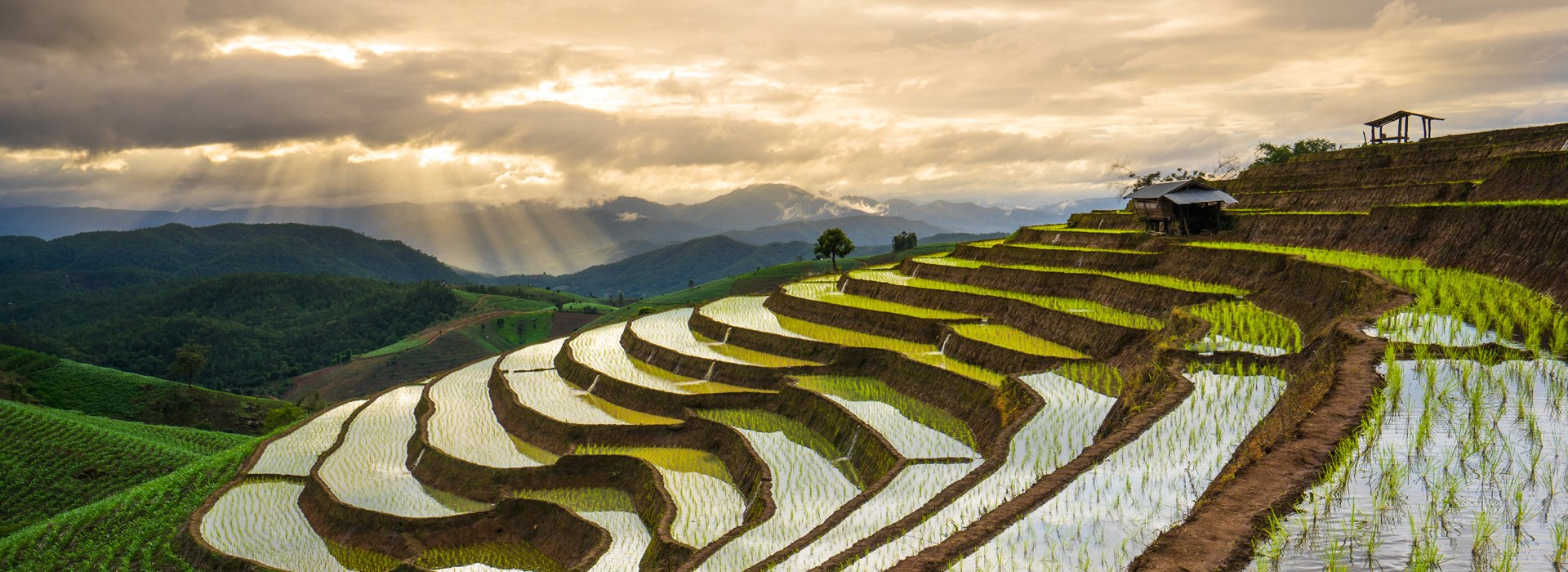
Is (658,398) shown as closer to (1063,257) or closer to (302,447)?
(302,447)

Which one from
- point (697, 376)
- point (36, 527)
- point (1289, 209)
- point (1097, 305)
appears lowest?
point (36, 527)

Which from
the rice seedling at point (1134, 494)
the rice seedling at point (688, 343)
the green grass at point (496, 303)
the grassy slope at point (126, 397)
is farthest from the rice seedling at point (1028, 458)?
the green grass at point (496, 303)

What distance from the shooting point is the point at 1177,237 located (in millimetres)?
28000

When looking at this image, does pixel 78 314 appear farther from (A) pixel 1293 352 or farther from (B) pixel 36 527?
(A) pixel 1293 352

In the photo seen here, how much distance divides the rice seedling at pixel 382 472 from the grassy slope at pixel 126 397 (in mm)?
42714

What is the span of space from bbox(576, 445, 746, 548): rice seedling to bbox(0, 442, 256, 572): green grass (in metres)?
9.47

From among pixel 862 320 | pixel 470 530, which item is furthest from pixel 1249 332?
pixel 470 530

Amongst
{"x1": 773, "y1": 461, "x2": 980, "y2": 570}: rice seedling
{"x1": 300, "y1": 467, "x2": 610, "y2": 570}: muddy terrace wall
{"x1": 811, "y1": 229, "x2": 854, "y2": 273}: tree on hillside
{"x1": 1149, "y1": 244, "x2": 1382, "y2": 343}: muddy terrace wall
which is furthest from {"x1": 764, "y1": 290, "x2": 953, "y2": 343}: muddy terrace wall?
{"x1": 811, "y1": 229, "x2": 854, "y2": 273}: tree on hillside

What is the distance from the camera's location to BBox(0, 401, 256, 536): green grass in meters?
33.1

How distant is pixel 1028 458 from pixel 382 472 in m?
16.8

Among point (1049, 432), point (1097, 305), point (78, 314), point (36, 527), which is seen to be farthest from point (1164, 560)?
point (78, 314)

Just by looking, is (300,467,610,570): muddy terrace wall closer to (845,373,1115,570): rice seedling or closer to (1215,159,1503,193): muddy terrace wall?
(845,373,1115,570): rice seedling

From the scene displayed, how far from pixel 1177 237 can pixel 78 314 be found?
184989 mm

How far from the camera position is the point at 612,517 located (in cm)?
1694
